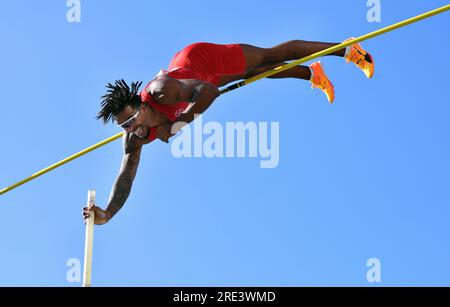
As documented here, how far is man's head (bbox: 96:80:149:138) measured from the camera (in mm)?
8375

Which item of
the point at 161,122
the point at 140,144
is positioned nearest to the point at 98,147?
the point at 140,144

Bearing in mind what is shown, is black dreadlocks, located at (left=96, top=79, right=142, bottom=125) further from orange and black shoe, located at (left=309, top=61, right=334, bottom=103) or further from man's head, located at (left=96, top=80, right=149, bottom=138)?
orange and black shoe, located at (left=309, top=61, right=334, bottom=103)

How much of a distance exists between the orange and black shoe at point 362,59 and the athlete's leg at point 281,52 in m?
0.76

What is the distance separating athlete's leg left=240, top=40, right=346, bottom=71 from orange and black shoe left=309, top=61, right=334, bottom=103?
0.95 m

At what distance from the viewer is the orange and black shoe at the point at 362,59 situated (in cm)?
1036

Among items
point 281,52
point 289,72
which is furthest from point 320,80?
point 281,52

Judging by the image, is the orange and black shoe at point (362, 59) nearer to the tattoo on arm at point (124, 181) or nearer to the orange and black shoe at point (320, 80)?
the orange and black shoe at point (320, 80)

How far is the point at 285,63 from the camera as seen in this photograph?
9.69m

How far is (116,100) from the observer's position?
8375 mm

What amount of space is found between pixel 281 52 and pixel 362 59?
1.48m

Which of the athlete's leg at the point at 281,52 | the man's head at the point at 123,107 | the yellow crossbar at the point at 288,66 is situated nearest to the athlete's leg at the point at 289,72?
the athlete's leg at the point at 281,52

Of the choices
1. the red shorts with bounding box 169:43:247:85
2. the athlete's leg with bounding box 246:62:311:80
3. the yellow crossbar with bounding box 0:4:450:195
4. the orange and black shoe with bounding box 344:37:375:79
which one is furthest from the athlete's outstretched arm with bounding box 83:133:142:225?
the orange and black shoe with bounding box 344:37:375:79

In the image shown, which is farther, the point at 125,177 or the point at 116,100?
the point at 125,177

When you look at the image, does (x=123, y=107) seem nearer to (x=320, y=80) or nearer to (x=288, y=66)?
(x=288, y=66)
